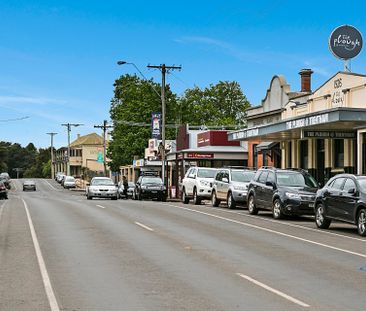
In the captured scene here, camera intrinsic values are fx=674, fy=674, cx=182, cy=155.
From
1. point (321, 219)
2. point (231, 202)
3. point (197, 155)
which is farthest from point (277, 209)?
point (197, 155)

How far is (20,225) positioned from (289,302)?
1302 centimetres

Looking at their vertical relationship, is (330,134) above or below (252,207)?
above

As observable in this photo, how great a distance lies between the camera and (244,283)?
32.1 ft

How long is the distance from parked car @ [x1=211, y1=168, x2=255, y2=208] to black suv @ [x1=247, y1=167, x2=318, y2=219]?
2.83 meters

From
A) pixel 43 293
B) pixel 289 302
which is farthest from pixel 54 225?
pixel 289 302

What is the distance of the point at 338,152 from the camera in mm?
31547

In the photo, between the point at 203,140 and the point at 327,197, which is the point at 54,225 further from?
the point at 203,140

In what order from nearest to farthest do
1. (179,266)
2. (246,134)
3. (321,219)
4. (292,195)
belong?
(179,266)
(321,219)
(292,195)
(246,134)

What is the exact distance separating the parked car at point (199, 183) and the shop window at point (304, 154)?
492cm

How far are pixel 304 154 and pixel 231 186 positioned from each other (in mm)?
7943

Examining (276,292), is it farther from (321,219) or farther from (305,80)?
(305,80)

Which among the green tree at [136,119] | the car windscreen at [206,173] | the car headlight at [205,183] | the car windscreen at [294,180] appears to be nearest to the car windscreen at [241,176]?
the car headlight at [205,183]

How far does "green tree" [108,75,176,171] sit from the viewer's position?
75625 millimetres

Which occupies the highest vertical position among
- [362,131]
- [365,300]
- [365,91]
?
[365,91]
